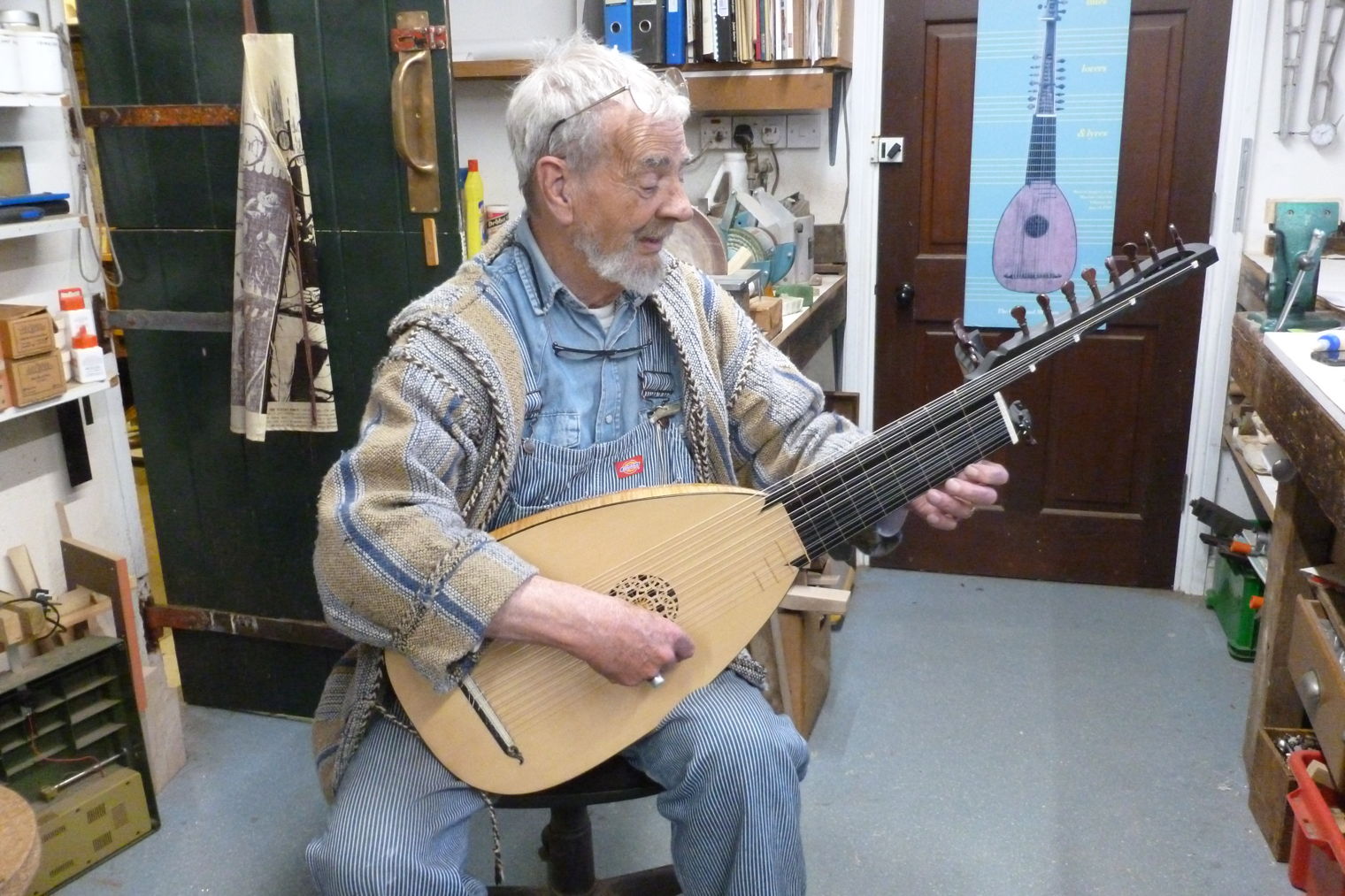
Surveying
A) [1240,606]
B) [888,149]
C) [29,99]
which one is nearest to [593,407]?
[29,99]

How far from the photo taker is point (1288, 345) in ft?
6.31

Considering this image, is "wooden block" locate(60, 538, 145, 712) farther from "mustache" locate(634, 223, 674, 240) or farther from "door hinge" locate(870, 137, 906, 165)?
"door hinge" locate(870, 137, 906, 165)

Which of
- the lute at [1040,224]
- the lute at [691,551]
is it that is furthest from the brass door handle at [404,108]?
the lute at [1040,224]

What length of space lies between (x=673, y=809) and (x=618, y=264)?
708 millimetres

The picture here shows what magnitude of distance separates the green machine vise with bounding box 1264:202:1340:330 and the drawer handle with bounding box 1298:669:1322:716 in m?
0.66

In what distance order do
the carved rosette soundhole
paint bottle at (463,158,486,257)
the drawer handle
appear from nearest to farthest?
the carved rosette soundhole < the drawer handle < paint bottle at (463,158,486,257)

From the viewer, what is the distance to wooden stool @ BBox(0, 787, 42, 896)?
45.8 inches

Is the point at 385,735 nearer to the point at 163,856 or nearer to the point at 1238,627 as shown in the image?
the point at 163,856

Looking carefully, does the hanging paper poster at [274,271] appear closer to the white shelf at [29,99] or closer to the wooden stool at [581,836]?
the white shelf at [29,99]

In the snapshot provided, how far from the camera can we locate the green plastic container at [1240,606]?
2.70m

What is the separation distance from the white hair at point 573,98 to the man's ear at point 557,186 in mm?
13

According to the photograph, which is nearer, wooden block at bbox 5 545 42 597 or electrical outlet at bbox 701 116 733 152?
wooden block at bbox 5 545 42 597

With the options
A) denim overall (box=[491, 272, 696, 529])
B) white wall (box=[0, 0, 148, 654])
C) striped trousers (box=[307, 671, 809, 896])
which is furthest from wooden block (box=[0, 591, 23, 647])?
denim overall (box=[491, 272, 696, 529])

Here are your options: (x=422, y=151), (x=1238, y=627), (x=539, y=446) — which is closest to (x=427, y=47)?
(x=422, y=151)
